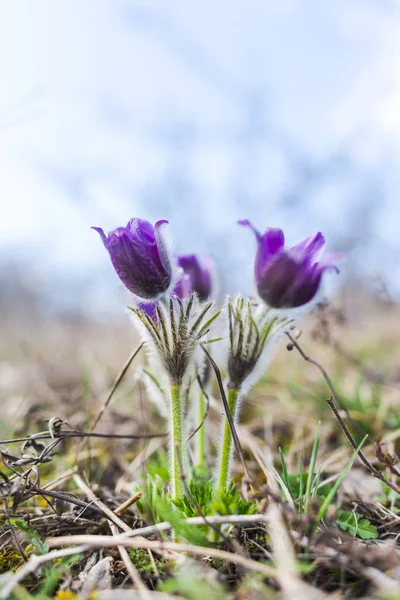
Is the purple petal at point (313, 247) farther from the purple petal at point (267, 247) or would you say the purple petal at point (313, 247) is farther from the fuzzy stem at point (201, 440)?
the fuzzy stem at point (201, 440)

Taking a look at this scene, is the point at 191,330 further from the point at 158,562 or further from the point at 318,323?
the point at 318,323

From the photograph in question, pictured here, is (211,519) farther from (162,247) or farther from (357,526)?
(162,247)

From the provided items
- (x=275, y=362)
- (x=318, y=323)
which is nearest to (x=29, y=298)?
(x=275, y=362)

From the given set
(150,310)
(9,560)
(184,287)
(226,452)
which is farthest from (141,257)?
(9,560)

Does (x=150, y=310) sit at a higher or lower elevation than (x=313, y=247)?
lower

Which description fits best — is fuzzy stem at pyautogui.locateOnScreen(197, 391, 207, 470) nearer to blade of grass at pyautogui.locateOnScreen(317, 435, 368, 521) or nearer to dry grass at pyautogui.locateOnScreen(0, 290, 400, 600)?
dry grass at pyautogui.locateOnScreen(0, 290, 400, 600)

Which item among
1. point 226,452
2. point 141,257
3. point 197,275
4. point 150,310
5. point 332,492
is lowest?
point 332,492

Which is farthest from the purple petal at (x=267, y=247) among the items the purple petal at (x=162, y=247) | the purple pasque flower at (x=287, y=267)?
the purple petal at (x=162, y=247)
